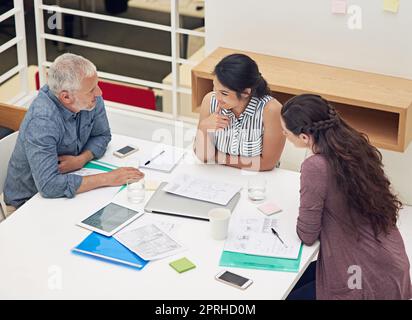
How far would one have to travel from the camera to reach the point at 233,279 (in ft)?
9.47

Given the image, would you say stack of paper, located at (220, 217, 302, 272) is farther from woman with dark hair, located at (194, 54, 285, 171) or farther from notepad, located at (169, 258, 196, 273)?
woman with dark hair, located at (194, 54, 285, 171)

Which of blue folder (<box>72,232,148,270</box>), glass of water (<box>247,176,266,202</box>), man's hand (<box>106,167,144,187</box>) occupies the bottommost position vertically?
blue folder (<box>72,232,148,270</box>)

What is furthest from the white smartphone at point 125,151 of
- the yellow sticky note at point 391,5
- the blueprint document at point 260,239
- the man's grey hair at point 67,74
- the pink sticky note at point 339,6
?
the yellow sticky note at point 391,5

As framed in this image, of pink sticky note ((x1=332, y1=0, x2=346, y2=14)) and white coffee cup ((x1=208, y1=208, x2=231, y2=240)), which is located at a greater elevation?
pink sticky note ((x1=332, y1=0, x2=346, y2=14))

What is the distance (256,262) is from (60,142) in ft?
3.47

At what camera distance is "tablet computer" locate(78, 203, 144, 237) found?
10.4ft

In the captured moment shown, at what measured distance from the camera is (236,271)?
9.65 feet

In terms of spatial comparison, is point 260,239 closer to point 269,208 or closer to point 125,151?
point 269,208

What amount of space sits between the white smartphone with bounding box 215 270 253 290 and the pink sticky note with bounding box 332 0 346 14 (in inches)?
75.4

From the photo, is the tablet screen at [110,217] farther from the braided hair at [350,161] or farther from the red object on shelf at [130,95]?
the red object on shelf at [130,95]

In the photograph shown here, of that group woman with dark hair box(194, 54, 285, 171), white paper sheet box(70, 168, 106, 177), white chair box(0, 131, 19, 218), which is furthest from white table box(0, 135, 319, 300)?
white chair box(0, 131, 19, 218)

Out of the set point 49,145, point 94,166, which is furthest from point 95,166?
point 49,145
